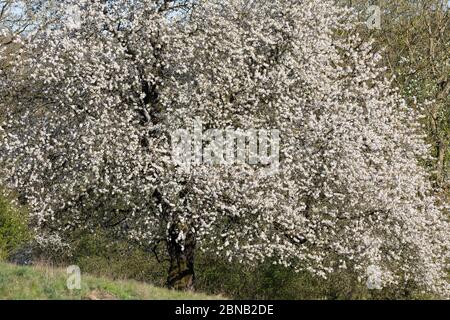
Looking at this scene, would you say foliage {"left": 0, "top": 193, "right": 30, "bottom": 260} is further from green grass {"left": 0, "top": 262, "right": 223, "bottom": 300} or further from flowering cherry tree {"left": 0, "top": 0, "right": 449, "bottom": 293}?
green grass {"left": 0, "top": 262, "right": 223, "bottom": 300}

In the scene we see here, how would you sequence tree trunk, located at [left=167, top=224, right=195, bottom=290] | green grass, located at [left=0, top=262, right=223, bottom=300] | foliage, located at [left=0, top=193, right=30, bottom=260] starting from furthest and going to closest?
foliage, located at [left=0, top=193, right=30, bottom=260]
tree trunk, located at [left=167, top=224, right=195, bottom=290]
green grass, located at [left=0, top=262, right=223, bottom=300]

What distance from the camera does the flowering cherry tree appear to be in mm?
16125

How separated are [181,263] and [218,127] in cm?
464

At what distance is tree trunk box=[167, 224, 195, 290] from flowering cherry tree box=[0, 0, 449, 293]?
580mm

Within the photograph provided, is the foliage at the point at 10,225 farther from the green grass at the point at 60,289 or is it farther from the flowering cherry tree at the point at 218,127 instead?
the green grass at the point at 60,289

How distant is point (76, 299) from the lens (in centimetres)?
1198

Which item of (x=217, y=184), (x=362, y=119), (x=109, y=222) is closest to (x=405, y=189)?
(x=362, y=119)

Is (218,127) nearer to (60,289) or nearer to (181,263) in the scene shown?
(181,263)

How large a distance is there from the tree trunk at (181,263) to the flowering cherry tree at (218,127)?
580 mm

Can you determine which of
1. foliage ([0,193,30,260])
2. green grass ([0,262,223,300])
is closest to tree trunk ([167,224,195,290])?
green grass ([0,262,223,300])

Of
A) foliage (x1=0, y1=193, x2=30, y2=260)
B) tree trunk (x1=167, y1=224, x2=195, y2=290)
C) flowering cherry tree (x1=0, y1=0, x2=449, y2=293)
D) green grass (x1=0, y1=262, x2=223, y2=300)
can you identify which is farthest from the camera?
foliage (x1=0, y1=193, x2=30, y2=260)

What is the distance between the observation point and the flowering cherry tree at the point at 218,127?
52.9ft

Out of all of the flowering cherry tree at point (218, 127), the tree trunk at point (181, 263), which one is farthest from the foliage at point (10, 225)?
the tree trunk at point (181, 263)

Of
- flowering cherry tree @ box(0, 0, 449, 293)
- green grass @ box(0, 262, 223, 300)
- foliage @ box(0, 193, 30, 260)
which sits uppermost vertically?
flowering cherry tree @ box(0, 0, 449, 293)
